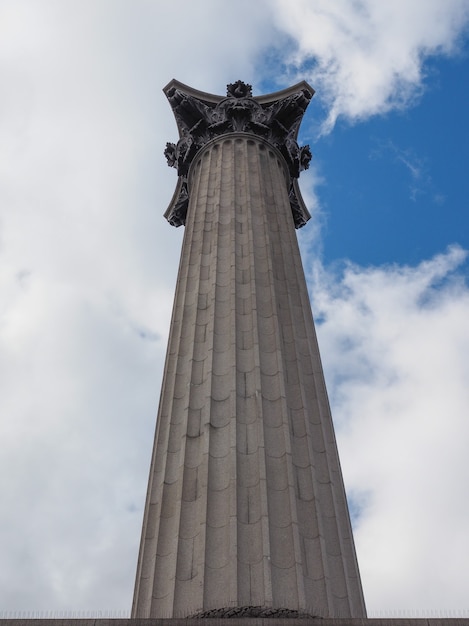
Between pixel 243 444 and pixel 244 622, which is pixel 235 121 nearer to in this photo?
pixel 243 444

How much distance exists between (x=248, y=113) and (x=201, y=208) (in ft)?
24.0

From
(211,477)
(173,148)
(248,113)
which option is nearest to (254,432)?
(211,477)

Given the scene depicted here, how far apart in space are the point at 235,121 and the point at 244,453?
63.5 ft

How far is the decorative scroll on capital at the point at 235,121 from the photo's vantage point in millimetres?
34250

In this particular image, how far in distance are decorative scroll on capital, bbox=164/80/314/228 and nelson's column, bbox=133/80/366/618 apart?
4970mm

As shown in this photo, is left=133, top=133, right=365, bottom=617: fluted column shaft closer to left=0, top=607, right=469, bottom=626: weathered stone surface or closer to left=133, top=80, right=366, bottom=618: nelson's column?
left=133, top=80, right=366, bottom=618: nelson's column

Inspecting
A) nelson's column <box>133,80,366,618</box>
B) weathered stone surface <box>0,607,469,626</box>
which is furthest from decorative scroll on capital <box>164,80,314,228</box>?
weathered stone surface <box>0,607,469,626</box>

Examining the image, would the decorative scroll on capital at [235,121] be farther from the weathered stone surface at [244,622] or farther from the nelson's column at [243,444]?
the weathered stone surface at [244,622]

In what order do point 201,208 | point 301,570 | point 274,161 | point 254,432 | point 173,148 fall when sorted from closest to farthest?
point 301,570 < point 254,432 < point 201,208 < point 274,161 < point 173,148

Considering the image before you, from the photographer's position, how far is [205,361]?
2114cm

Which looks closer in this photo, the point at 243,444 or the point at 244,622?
the point at 244,622

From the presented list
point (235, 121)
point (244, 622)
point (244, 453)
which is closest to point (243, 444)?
point (244, 453)

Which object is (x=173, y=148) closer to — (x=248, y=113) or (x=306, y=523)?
(x=248, y=113)

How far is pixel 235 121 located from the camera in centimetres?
3409
